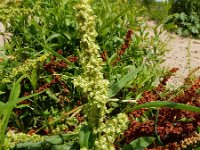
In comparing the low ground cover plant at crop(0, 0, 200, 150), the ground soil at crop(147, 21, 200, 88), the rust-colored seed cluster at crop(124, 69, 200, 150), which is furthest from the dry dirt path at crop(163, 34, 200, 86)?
the rust-colored seed cluster at crop(124, 69, 200, 150)

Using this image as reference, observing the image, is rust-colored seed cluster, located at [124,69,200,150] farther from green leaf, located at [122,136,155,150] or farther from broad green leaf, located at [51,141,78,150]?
broad green leaf, located at [51,141,78,150]

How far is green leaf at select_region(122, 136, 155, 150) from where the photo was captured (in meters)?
1.70

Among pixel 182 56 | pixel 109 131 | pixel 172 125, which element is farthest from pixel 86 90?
pixel 182 56

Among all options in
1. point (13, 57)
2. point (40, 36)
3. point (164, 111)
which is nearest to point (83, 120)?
point (164, 111)

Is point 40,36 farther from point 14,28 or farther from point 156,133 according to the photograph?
point 156,133

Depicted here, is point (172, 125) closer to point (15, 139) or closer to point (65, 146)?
point (65, 146)

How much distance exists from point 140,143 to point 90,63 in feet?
1.73

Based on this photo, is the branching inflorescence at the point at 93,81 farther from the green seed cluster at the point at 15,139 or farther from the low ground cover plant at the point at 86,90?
the green seed cluster at the point at 15,139

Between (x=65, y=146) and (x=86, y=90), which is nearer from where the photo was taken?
(x=86, y=90)

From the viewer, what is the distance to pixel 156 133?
177cm

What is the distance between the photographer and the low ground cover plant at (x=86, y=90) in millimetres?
1450

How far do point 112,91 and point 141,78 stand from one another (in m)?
0.68

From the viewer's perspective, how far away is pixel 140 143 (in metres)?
1.72

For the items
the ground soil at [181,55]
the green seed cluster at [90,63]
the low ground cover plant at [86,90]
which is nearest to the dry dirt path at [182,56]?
the ground soil at [181,55]
